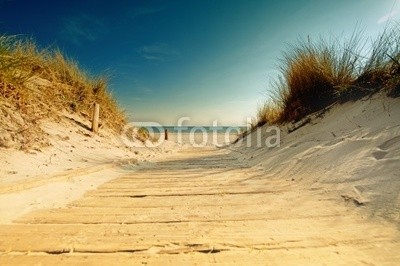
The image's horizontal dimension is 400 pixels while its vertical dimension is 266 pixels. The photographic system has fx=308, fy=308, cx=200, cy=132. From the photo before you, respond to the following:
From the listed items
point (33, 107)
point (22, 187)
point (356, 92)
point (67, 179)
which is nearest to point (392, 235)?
point (22, 187)

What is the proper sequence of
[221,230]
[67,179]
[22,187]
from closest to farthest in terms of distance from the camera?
[221,230] < [22,187] < [67,179]

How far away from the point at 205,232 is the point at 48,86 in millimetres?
5894

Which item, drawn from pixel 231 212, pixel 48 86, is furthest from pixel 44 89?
pixel 231 212

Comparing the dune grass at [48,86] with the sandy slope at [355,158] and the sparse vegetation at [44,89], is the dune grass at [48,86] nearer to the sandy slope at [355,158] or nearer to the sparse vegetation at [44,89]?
the sparse vegetation at [44,89]

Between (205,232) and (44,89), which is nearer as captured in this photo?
(205,232)

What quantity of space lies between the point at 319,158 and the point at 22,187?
8.46 ft

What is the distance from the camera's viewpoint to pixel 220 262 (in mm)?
1198

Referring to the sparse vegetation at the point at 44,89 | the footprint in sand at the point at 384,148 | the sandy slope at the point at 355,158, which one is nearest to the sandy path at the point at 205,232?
the sandy slope at the point at 355,158

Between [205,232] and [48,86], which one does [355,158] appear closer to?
[205,232]

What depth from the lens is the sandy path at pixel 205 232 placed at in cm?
124

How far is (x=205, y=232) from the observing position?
5.01 ft

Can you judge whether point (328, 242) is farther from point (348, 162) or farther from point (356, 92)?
point (356, 92)

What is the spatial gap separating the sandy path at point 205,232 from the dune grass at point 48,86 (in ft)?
9.84

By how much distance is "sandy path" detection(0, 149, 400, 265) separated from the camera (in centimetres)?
124
